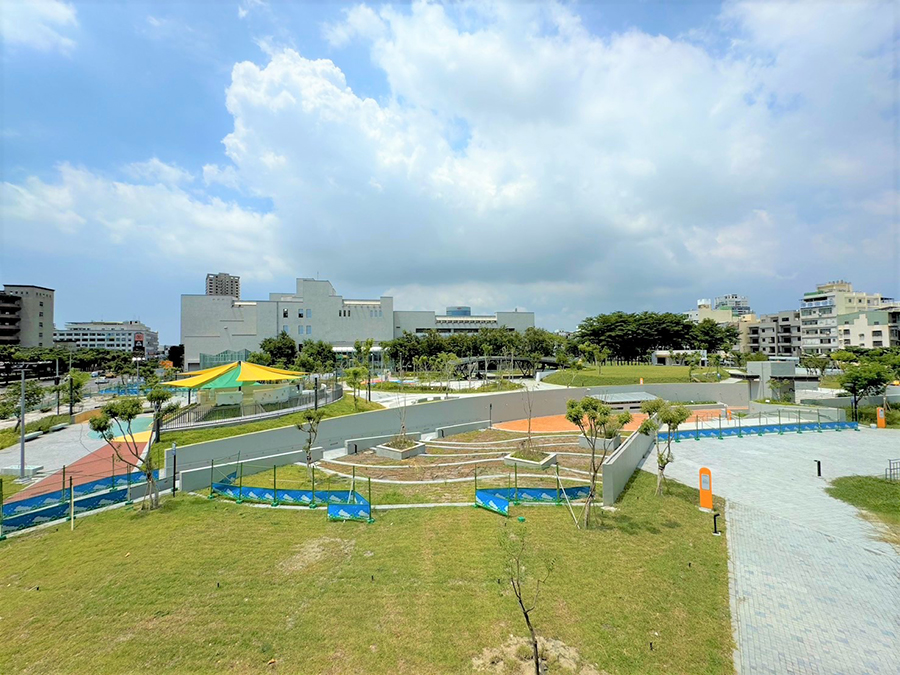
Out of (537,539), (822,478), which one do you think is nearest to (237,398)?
(537,539)

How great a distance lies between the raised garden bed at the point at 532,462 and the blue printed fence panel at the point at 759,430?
29.1 ft

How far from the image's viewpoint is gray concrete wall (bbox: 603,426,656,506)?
12734 mm

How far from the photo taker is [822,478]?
1576 centimetres

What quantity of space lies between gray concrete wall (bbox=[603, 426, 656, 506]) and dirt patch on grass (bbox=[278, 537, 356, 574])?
785cm

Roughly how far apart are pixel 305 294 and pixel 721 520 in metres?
68.7

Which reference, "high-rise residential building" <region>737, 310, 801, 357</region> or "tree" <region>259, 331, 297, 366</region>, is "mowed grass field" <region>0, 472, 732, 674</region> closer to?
"tree" <region>259, 331, 297, 366</region>

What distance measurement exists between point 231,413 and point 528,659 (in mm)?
19557

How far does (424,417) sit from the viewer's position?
26000 mm

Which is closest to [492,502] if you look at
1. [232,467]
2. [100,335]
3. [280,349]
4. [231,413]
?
[232,467]

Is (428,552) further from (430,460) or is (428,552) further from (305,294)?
(305,294)

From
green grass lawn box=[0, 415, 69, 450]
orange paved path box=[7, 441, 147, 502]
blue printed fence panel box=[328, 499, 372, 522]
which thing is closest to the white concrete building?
green grass lawn box=[0, 415, 69, 450]

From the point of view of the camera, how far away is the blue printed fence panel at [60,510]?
11220 mm

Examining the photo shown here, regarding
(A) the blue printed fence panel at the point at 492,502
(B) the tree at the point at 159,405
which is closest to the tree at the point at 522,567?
(A) the blue printed fence panel at the point at 492,502

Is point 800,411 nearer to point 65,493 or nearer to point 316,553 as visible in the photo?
point 316,553
